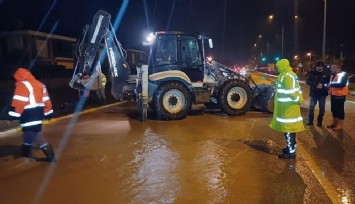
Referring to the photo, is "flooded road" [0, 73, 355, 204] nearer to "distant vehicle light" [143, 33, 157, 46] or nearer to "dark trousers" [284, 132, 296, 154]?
"dark trousers" [284, 132, 296, 154]

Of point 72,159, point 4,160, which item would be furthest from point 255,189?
point 4,160

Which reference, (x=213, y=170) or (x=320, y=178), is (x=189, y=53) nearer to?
(x=213, y=170)

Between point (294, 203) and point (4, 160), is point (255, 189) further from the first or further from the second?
point (4, 160)

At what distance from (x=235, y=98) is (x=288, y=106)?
6.00 metres

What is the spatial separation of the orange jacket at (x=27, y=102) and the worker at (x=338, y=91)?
22.6 feet

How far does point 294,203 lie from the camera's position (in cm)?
505

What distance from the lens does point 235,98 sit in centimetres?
1323

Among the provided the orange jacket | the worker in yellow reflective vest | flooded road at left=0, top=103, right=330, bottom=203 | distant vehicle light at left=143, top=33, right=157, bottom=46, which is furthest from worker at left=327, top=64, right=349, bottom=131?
the orange jacket

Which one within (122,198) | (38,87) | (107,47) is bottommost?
(122,198)

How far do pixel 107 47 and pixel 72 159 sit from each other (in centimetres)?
592

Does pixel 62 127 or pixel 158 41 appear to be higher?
pixel 158 41

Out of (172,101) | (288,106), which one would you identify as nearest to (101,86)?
(172,101)

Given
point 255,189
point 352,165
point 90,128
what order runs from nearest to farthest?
point 255,189 → point 352,165 → point 90,128

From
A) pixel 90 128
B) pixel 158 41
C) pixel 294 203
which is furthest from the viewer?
pixel 158 41
